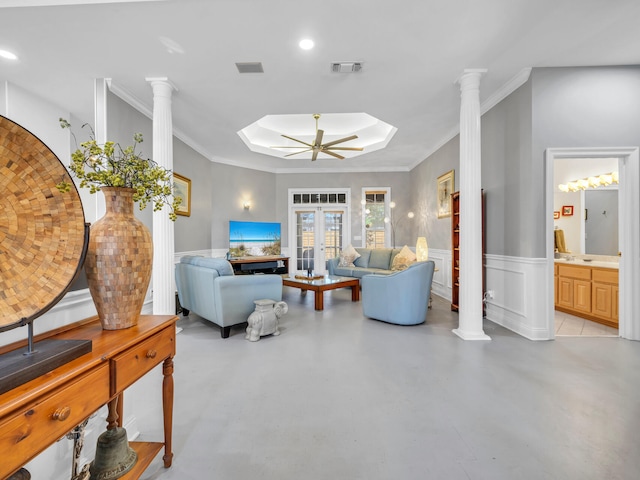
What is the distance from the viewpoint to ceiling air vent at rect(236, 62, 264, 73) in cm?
333

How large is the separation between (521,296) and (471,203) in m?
1.28

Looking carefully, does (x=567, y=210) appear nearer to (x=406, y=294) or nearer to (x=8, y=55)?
(x=406, y=294)

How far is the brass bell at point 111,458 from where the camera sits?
4.02 feet

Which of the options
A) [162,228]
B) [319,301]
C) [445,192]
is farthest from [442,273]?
[162,228]

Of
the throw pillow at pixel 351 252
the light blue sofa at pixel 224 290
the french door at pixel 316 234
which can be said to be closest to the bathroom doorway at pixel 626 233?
the light blue sofa at pixel 224 290

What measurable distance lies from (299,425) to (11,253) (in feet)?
5.53

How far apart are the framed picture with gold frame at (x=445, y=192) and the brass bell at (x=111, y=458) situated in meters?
5.55

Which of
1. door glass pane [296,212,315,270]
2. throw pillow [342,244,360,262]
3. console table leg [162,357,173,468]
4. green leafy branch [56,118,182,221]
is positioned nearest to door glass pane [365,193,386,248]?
throw pillow [342,244,360,262]

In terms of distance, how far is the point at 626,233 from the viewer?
137 inches

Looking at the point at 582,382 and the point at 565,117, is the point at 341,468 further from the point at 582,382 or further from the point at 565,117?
the point at 565,117

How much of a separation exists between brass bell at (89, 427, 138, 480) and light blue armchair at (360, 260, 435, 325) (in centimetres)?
326

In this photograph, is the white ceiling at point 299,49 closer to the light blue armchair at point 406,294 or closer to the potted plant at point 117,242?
the potted plant at point 117,242

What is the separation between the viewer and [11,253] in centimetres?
87

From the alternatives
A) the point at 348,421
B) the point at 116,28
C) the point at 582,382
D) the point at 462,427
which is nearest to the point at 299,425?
the point at 348,421
